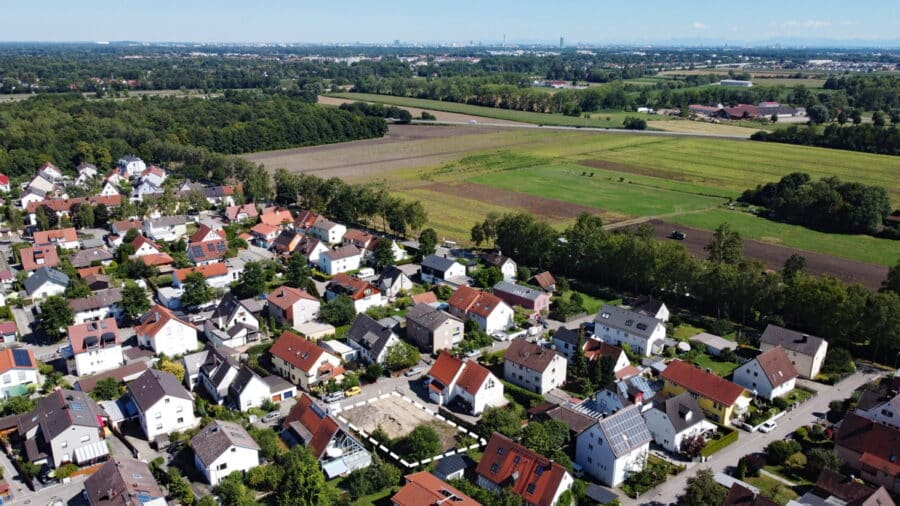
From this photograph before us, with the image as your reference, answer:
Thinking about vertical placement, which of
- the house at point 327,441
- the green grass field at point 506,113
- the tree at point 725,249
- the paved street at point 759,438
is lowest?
the paved street at point 759,438

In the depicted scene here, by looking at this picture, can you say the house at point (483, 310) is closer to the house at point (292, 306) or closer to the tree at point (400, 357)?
the tree at point (400, 357)

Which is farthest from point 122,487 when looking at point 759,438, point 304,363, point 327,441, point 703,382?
point 759,438

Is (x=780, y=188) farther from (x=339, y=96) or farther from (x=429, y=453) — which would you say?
(x=339, y=96)

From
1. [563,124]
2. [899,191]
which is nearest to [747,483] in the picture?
[899,191]

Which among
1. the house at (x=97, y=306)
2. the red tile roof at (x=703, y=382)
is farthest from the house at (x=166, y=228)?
the red tile roof at (x=703, y=382)

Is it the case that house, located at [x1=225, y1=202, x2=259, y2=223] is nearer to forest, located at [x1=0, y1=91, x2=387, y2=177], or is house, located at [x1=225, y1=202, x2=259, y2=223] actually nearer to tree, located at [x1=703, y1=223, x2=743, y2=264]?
forest, located at [x1=0, y1=91, x2=387, y2=177]

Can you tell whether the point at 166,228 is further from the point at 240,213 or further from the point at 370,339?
the point at 370,339

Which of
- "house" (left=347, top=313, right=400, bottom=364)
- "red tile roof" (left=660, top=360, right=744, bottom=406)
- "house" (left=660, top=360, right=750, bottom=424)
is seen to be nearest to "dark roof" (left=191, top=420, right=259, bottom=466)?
"house" (left=347, top=313, right=400, bottom=364)
